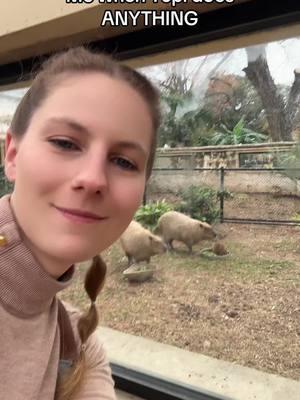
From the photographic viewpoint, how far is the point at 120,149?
0.46 m

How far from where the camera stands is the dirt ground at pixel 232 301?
906mm

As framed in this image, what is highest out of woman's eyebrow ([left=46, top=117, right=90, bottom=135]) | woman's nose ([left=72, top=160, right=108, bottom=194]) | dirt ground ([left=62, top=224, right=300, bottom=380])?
woman's eyebrow ([left=46, top=117, right=90, bottom=135])

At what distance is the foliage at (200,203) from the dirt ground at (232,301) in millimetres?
44

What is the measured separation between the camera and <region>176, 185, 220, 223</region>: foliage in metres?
1.02

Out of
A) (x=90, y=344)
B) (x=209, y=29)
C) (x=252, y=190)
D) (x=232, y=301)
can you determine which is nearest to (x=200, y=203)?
(x=252, y=190)

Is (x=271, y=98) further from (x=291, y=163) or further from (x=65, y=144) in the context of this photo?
(x=65, y=144)

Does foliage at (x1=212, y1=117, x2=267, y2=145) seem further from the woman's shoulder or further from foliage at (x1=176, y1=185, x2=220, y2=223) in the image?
the woman's shoulder

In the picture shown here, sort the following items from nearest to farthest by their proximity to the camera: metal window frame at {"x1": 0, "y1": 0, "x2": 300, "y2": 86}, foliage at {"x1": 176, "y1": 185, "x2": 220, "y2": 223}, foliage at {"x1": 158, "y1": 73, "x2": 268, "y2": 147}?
1. metal window frame at {"x1": 0, "y1": 0, "x2": 300, "y2": 86}
2. foliage at {"x1": 158, "y1": 73, "x2": 268, "y2": 147}
3. foliage at {"x1": 176, "y1": 185, "x2": 220, "y2": 223}

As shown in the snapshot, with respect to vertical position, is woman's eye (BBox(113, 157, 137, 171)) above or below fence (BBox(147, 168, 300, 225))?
above

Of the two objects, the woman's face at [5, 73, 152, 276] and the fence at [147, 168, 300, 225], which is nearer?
the woman's face at [5, 73, 152, 276]

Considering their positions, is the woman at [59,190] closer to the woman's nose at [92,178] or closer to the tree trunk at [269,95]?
the woman's nose at [92,178]

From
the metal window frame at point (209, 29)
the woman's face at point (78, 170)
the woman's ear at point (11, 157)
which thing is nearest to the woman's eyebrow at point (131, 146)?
the woman's face at point (78, 170)

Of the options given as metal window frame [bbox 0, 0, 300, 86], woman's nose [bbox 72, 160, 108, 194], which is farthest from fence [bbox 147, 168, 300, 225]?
woman's nose [bbox 72, 160, 108, 194]

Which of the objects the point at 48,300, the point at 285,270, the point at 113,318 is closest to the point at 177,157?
the point at 285,270
